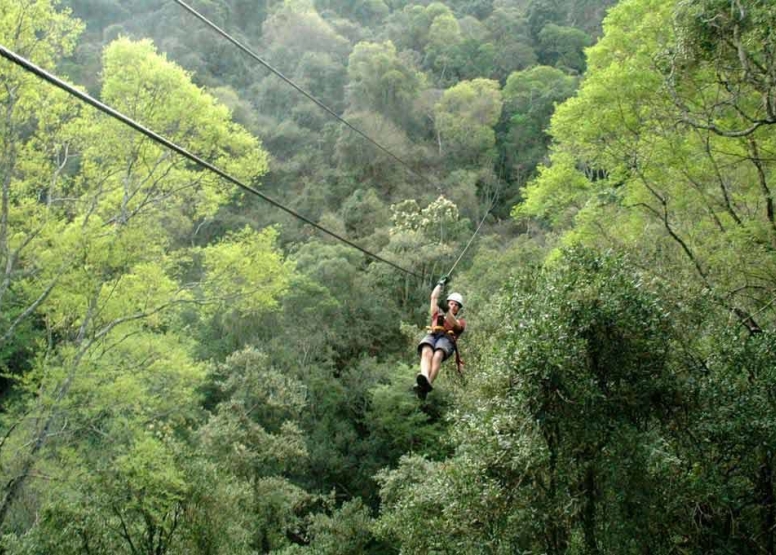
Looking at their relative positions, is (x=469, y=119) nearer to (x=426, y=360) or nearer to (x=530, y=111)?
(x=530, y=111)

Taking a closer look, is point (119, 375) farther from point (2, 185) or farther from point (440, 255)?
point (440, 255)

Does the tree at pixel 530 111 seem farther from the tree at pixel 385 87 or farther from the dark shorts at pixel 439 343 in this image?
the dark shorts at pixel 439 343

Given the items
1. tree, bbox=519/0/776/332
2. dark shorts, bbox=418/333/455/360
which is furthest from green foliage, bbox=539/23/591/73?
dark shorts, bbox=418/333/455/360

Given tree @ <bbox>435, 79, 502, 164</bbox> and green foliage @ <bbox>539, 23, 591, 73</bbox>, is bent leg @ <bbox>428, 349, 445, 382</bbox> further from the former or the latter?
green foliage @ <bbox>539, 23, 591, 73</bbox>

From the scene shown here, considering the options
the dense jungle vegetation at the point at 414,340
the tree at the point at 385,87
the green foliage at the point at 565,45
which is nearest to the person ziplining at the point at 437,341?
the dense jungle vegetation at the point at 414,340

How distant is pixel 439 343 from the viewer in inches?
307

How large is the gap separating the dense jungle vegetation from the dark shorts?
2.14 ft

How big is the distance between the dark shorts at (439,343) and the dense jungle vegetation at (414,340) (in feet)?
2.14

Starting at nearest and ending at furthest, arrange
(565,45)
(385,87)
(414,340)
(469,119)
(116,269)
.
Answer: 1. (116,269)
2. (414,340)
3. (469,119)
4. (385,87)
5. (565,45)

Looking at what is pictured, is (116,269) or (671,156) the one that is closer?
(671,156)

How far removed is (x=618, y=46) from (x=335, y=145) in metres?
22.3

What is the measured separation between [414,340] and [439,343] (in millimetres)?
10855

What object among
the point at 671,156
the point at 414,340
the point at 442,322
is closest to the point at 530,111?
the point at 414,340

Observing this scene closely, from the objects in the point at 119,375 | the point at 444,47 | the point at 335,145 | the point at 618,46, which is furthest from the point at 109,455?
the point at 444,47
